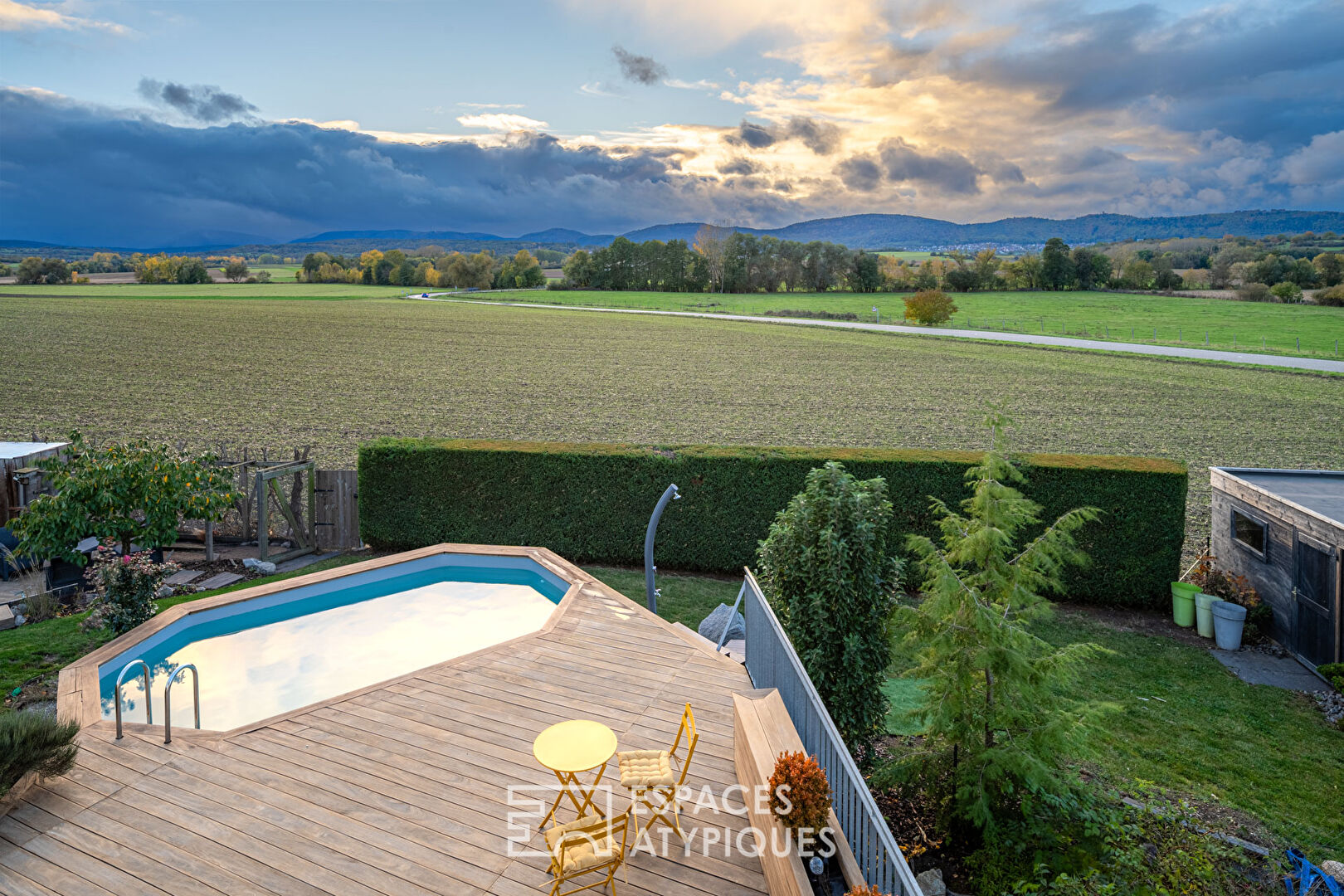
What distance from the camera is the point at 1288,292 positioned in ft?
246

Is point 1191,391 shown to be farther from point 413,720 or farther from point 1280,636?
point 413,720

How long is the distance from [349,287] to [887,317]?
3162 inches

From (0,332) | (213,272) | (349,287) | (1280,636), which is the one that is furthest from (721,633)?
(213,272)

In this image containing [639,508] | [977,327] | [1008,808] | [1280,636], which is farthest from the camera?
[977,327]

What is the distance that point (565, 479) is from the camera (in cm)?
1345

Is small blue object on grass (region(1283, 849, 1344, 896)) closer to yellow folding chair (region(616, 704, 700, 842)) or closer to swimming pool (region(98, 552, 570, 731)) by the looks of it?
yellow folding chair (region(616, 704, 700, 842))

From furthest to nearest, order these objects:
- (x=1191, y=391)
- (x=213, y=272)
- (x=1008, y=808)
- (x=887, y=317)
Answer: (x=213, y=272), (x=887, y=317), (x=1191, y=391), (x=1008, y=808)

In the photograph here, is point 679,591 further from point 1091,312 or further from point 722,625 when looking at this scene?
A: point 1091,312

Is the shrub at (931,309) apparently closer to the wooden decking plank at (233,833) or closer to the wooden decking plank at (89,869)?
the wooden decking plank at (233,833)

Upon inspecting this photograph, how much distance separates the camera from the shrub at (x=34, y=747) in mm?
5340

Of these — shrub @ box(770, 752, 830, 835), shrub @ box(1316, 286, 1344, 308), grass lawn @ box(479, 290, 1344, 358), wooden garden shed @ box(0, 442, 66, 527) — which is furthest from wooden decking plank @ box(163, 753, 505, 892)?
shrub @ box(1316, 286, 1344, 308)

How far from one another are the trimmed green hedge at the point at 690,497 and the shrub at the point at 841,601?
5501 mm

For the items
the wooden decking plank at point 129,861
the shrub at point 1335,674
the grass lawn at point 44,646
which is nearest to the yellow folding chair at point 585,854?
the wooden decking plank at point 129,861

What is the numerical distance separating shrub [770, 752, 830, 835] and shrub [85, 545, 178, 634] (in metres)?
8.23
